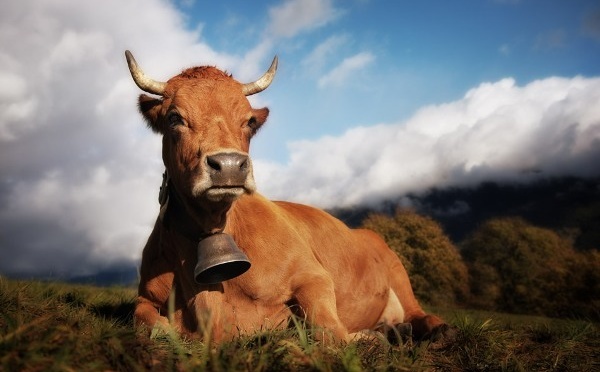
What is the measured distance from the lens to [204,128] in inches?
184

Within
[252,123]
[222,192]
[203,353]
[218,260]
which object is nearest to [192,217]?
[218,260]

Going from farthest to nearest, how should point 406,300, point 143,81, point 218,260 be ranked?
1. point 406,300
2. point 143,81
3. point 218,260

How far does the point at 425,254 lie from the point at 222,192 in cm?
4489

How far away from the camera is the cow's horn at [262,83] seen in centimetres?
599

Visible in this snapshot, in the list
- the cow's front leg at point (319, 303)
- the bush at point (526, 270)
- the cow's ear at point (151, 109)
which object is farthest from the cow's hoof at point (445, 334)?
the bush at point (526, 270)

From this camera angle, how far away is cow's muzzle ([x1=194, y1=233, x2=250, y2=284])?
4406 millimetres

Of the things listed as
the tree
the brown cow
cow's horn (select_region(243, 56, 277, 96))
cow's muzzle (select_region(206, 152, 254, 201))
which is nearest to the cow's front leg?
the brown cow

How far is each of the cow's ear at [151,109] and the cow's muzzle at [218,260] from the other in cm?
178

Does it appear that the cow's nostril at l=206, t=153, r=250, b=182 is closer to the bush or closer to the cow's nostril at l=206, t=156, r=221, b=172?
the cow's nostril at l=206, t=156, r=221, b=172

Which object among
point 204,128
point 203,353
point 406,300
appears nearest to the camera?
point 203,353

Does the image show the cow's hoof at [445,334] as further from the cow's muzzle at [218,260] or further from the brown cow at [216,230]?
the cow's muzzle at [218,260]

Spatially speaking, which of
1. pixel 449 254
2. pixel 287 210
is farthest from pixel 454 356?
pixel 449 254

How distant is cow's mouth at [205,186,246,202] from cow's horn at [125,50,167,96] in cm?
200

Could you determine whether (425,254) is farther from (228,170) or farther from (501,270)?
(228,170)
